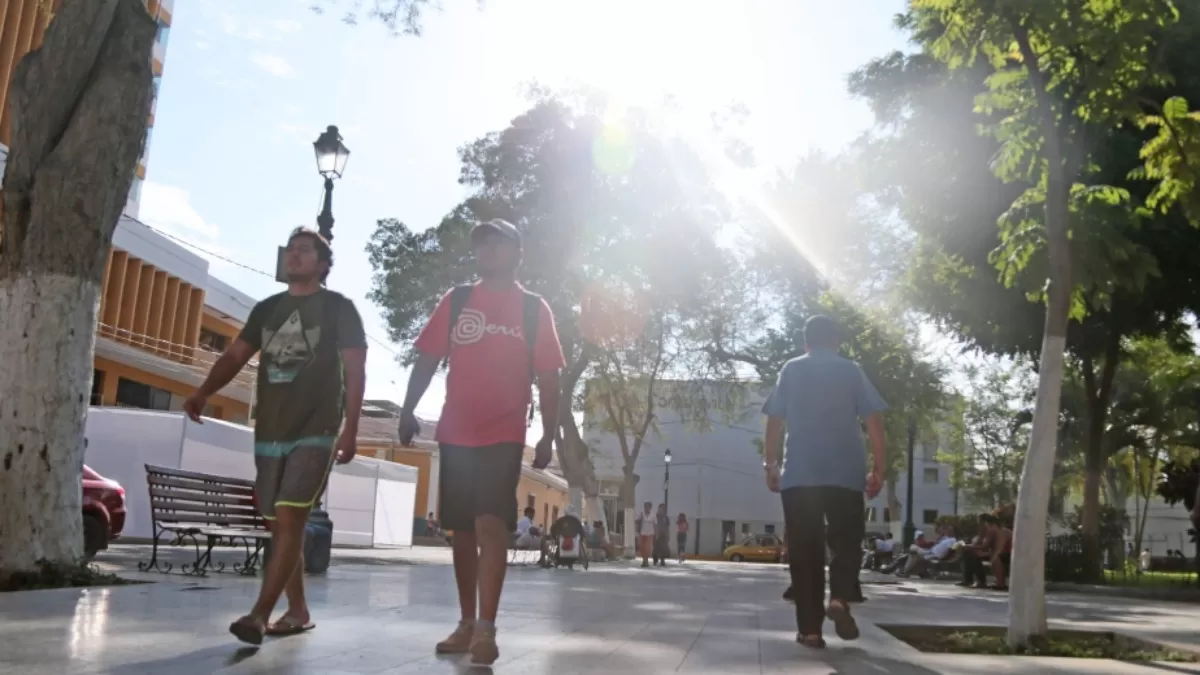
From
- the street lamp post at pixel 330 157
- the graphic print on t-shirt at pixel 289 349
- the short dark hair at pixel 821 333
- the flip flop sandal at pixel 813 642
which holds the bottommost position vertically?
the flip flop sandal at pixel 813 642

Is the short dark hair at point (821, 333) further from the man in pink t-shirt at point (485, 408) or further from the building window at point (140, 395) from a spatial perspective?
the building window at point (140, 395)

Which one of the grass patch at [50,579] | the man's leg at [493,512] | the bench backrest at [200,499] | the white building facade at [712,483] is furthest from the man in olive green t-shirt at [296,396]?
the white building facade at [712,483]

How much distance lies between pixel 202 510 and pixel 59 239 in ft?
10.7

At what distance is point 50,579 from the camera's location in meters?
7.01

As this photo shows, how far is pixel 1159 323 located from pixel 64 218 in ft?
61.2

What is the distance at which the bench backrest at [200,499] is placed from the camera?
916 centimetres

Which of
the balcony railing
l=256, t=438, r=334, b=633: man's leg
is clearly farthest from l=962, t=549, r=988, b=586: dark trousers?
the balcony railing

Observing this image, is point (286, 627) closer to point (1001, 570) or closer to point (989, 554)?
point (1001, 570)

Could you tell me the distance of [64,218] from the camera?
738 centimetres

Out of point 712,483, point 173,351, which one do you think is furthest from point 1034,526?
point 712,483

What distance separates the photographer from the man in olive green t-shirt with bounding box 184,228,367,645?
459 cm

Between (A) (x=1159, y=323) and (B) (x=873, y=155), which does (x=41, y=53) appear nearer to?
(B) (x=873, y=155)

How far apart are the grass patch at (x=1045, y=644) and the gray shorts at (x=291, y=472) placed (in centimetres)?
399

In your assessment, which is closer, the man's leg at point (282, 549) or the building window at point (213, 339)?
the man's leg at point (282, 549)
